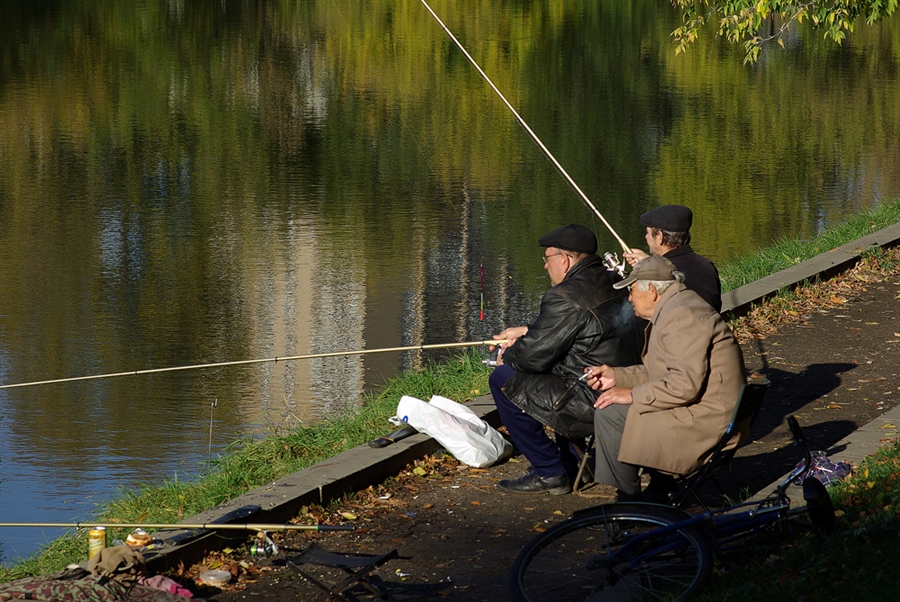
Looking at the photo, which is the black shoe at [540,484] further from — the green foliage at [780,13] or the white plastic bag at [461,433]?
the green foliage at [780,13]

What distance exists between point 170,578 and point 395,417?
87.7 inches

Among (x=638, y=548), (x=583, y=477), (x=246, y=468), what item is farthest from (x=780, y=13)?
(x=638, y=548)

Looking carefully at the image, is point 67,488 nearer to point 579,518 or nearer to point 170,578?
point 170,578

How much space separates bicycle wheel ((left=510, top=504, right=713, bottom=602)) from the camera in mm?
4273

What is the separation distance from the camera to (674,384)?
4707mm

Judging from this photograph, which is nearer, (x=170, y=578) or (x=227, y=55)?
(x=170, y=578)

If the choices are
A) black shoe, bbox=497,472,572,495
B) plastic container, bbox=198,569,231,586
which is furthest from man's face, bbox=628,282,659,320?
plastic container, bbox=198,569,231,586

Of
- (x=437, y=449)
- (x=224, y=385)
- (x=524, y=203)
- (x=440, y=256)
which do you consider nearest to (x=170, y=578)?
(x=437, y=449)

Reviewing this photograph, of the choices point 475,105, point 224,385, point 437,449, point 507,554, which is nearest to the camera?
point 507,554

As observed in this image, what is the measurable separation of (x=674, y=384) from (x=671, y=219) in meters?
1.68

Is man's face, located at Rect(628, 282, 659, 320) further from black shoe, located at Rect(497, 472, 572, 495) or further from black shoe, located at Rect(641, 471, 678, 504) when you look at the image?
black shoe, located at Rect(497, 472, 572, 495)

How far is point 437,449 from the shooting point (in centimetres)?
655

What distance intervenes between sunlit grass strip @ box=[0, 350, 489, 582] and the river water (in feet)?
2.17

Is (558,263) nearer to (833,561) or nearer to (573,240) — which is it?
(573,240)
